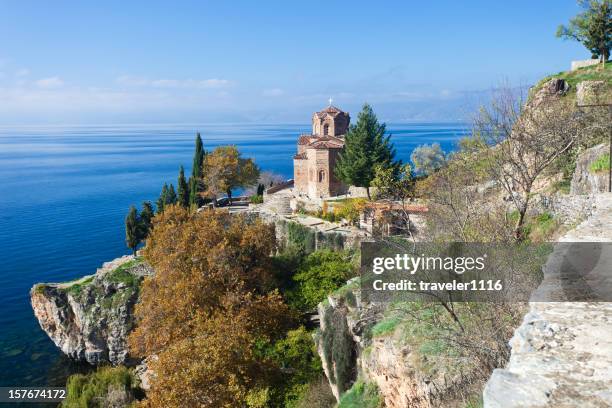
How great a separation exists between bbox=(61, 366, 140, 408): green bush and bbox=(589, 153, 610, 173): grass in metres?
19.8

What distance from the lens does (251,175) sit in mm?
39031

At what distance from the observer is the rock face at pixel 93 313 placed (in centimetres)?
2652

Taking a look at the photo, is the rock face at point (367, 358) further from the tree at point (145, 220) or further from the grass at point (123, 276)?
the tree at point (145, 220)

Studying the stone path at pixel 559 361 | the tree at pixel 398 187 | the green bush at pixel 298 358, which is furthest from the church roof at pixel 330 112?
the stone path at pixel 559 361

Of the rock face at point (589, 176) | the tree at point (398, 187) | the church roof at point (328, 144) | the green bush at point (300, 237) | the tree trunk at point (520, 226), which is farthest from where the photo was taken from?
the church roof at point (328, 144)

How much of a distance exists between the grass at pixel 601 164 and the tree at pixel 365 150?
15.1 meters

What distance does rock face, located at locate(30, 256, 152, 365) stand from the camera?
26516mm

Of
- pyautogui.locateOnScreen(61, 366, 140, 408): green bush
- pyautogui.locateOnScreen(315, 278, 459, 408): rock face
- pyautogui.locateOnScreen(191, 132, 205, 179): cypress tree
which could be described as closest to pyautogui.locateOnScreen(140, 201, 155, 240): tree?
pyautogui.locateOnScreen(191, 132, 205, 179): cypress tree

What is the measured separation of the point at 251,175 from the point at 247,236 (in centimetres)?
1660

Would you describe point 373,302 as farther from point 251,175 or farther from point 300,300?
point 251,175

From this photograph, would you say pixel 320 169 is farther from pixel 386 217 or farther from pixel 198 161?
pixel 198 161

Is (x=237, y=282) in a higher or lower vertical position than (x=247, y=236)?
lower

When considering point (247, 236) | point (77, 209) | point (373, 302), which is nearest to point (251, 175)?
point (247, 236)

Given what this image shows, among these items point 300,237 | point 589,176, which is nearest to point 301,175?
point 300,237
